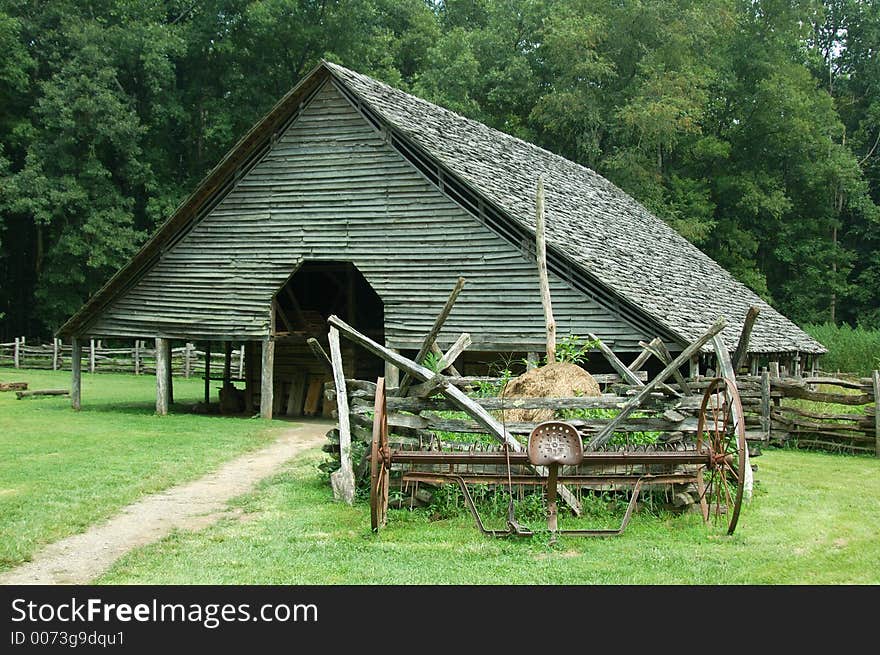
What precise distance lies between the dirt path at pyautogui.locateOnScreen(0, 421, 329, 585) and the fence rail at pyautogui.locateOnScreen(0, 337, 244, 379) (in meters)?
27.6

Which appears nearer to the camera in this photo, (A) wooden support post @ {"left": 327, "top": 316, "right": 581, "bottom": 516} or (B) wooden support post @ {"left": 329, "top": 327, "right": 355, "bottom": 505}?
(A) wooden support post @ {"left": 327, "top": 316, "right": 581, "bottom": 516}

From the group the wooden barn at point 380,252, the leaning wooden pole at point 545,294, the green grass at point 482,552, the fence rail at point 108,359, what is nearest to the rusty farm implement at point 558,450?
the green grass at point 482,552

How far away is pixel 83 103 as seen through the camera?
4272 centimetres

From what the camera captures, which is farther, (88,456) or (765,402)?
(765,402)

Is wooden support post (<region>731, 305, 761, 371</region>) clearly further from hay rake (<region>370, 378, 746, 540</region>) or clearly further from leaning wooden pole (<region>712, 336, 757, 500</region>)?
hay rake (<region>370, 378, 746, 540</region>)

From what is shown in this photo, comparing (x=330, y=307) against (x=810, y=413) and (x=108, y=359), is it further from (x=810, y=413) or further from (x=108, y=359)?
(x=108, y=359)

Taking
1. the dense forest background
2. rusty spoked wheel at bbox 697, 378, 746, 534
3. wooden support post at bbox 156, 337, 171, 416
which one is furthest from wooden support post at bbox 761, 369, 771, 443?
the dense forest background

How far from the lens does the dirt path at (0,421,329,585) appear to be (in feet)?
26.9

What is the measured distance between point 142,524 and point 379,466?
2786 mm

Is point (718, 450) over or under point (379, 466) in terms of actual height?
over

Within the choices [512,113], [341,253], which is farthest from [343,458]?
[512,113]

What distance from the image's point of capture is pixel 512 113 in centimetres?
4941

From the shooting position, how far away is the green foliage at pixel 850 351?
3738 centimetres

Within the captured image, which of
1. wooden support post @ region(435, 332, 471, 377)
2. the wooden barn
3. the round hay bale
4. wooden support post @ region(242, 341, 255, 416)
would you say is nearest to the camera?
the round hay bale
